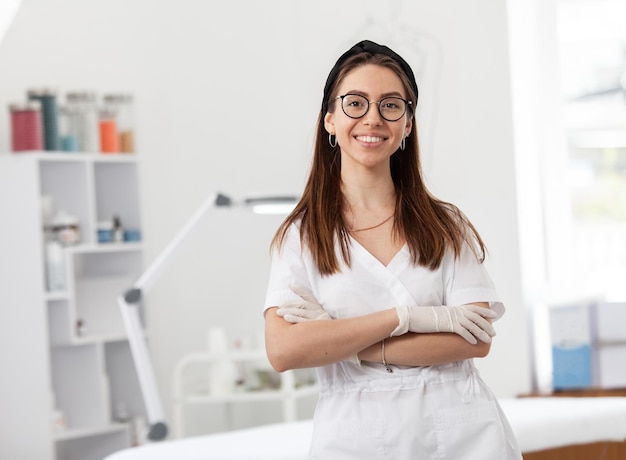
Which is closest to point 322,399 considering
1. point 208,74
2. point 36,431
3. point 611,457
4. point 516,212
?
point 611,457

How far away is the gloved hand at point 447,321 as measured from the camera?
1394 mm

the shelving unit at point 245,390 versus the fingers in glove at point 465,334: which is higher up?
the fingers in glove at point 465,334

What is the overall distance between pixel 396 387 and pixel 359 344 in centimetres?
9

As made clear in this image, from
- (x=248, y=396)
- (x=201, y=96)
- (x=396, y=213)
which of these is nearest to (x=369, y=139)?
(x=396, y=213)

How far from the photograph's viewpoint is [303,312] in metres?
1.42

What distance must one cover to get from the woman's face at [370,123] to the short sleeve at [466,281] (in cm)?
19

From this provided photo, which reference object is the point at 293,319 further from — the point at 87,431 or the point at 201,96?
the point at 201,96

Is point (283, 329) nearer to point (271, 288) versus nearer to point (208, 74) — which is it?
point (271, 288)

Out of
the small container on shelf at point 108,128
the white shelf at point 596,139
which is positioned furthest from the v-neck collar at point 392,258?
the small container on shelf at point 108,128

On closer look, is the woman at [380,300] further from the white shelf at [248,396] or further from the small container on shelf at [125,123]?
the small container on shelf at [125,123]

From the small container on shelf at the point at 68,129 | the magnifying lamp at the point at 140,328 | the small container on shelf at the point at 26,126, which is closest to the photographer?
the magnifying lamp at the point at 140,328

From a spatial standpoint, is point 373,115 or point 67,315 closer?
Result: point 373,115

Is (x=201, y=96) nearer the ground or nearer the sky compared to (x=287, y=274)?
nearer the sky

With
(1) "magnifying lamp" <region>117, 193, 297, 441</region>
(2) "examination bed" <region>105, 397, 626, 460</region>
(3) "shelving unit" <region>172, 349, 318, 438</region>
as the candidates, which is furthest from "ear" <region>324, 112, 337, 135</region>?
(3) "shelving unit" <region>172, 349, 318, 438</region>
